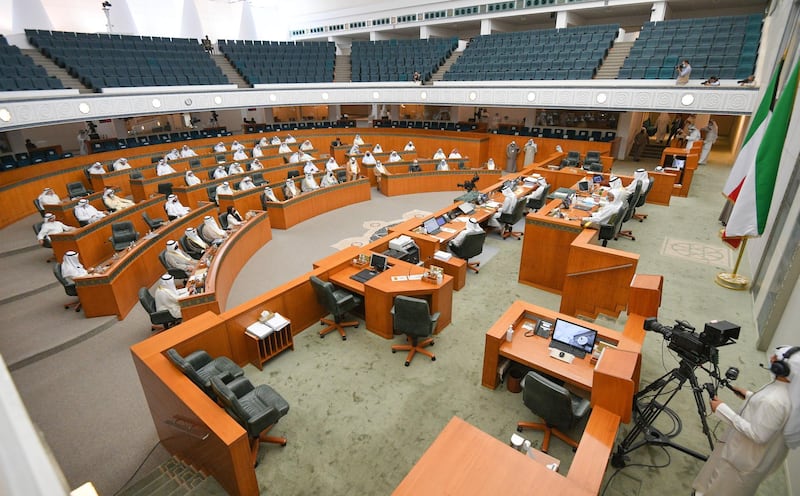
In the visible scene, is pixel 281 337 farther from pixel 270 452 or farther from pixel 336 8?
pixel 336 8

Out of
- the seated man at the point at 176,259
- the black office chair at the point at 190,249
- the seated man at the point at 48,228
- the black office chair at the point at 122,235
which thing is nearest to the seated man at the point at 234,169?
the black office chair at the point at 122,235

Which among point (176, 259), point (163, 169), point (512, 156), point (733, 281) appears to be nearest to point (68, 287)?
point (176, 259)

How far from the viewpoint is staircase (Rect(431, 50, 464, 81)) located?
2142cm

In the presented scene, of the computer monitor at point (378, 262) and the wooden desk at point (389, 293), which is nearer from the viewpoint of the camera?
the wooden desk at point (389, 293)

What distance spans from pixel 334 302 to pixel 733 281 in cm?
730

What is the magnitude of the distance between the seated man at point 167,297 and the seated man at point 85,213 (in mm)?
5309

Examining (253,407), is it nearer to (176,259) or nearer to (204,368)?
(204,368)

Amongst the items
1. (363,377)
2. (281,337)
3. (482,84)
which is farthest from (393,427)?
(482,84)

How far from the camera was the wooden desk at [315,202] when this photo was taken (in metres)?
12.0

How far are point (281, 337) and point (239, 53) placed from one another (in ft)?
71.6

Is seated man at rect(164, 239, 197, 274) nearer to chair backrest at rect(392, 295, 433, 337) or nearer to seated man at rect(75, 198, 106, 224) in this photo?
seated man at rect(75, 198, 106, 224)

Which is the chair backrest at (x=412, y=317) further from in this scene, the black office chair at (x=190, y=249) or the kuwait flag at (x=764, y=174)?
the black office chair at (x=190, y=249)

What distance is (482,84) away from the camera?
18.5 m

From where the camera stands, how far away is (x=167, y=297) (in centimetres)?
676
